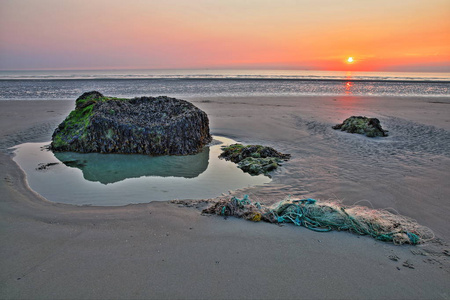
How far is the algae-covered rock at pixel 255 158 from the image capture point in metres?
5.65

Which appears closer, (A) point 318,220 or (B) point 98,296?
(B) point 98,296

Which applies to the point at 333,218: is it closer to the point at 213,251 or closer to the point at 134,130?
the point at 213,251

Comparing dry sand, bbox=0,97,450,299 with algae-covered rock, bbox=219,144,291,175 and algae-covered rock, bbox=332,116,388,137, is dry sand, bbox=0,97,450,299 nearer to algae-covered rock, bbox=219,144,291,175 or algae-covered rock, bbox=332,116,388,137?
algae-covered rock, bbox=219,144,291,175

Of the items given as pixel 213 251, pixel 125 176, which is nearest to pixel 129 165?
pixel 125 176

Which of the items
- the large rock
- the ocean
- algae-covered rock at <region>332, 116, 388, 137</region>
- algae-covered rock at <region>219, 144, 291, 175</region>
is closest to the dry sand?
algae-covered rock at <region>219, 144, 291, 175</region>

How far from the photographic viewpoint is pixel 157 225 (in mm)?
3375

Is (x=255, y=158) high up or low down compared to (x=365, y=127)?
down

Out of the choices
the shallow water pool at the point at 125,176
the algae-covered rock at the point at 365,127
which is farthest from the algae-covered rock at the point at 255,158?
the algae-covered rock at the point at 365,127

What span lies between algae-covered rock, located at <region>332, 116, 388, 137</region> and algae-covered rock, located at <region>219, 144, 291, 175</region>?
3.93 m

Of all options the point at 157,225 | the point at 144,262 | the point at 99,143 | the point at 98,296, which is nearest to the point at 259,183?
the point at 157,225

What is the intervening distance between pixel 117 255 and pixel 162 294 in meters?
0.77

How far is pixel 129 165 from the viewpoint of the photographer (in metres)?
6.01

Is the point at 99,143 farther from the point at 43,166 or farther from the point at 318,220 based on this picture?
the point at 318,220

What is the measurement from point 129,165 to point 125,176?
0.74m
